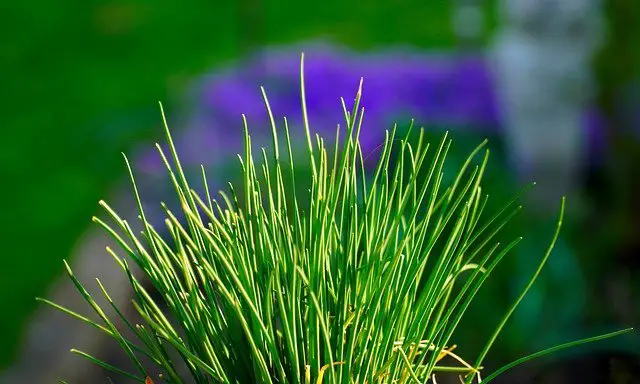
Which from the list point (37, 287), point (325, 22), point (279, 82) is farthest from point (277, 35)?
point (37, 287)

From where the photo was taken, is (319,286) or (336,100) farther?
(336,100)

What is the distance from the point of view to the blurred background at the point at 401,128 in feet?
8.31

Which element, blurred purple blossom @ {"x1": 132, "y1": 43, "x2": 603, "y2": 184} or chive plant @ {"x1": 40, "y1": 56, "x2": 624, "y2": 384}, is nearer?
chive plant @ {"x1": 40, "y1": 56, "x2": 624, "y2": 384}

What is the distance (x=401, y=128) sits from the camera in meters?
3.21

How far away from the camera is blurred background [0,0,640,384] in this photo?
2533 mm

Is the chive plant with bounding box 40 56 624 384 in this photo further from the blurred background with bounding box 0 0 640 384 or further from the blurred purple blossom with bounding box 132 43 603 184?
the blurred purple blossom with bounding box 132 43 603 184

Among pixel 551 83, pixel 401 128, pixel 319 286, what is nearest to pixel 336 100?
pixel 401 128

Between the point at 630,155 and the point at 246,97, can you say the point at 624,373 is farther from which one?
the point at 246,97

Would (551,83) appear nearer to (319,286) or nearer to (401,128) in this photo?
(401,128)

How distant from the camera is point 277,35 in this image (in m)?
6.25

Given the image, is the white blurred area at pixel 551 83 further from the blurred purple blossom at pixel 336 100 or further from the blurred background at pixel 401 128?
the blurred purple blossom at pixel 336 100

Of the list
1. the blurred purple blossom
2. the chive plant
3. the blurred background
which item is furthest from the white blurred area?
the chive plant

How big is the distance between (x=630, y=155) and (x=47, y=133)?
3.04 meters

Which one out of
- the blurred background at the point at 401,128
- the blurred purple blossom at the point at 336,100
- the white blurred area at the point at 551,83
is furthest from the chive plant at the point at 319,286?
the blurred purple blossom at the point at 336,100
